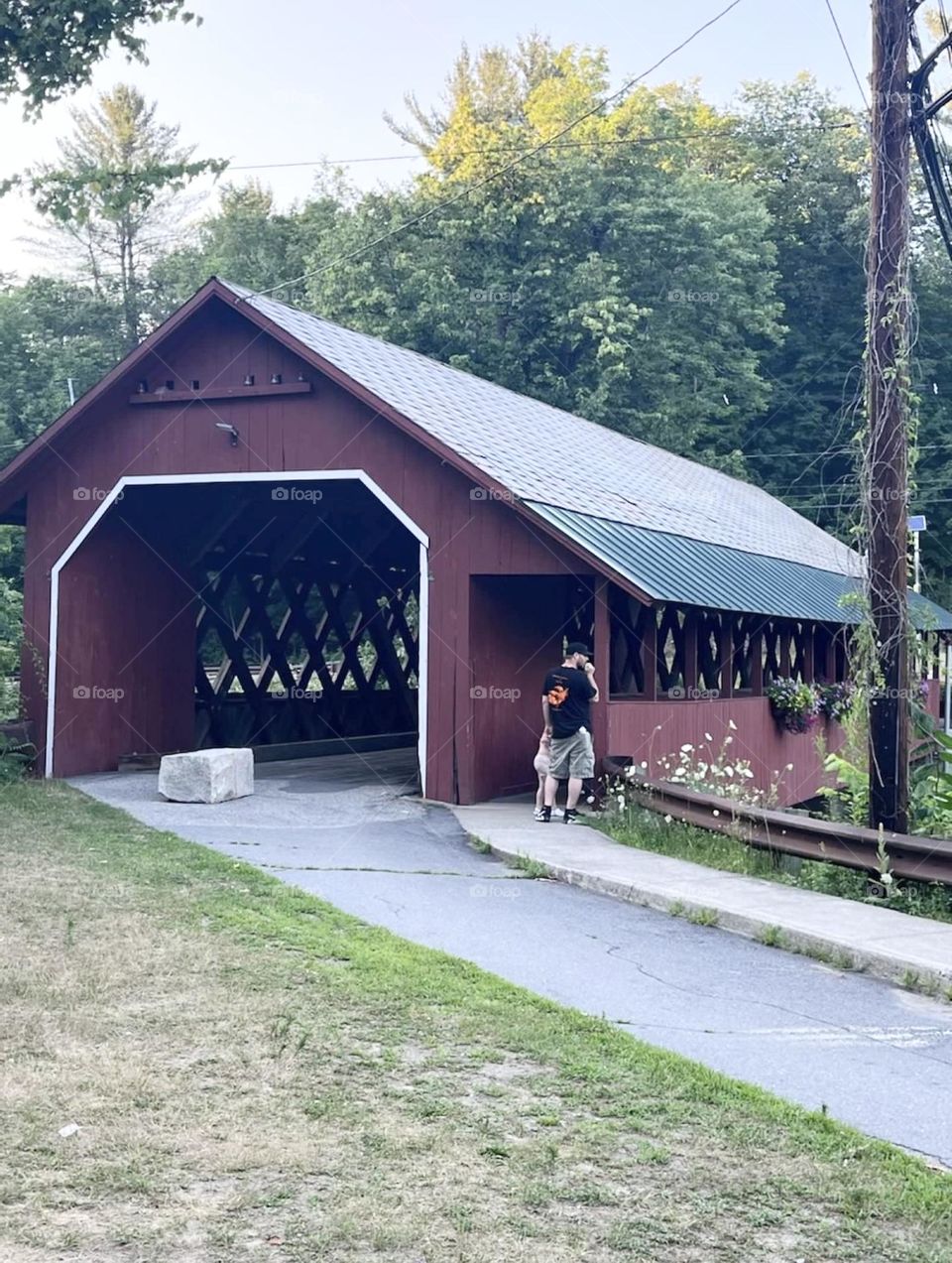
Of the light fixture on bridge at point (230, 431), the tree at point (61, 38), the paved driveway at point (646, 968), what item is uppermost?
the tree at point (61, 38)

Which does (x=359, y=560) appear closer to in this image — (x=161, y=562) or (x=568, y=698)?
(x=161, y=562)

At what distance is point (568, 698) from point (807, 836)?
9.16 ft

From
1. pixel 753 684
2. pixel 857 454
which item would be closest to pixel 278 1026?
pixel 857 454

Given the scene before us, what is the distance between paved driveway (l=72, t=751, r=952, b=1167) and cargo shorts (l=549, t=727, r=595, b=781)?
723 mm

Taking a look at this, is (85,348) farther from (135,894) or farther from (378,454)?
(135,894)

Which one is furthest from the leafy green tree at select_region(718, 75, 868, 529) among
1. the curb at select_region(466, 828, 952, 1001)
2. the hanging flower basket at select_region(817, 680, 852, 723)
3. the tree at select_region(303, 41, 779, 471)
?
the curb at select_region(466, 828, 952, 1001)

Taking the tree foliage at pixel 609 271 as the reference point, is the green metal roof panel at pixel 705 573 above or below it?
below

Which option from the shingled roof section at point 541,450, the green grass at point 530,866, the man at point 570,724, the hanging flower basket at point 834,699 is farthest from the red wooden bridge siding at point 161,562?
the hanging flower basket at point 834,699

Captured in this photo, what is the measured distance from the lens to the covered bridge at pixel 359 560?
1334cm

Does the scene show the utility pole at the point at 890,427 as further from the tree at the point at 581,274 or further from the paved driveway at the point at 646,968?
the tree at the point at 581,274

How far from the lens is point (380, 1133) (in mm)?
4254

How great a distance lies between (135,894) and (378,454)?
22.2 feet

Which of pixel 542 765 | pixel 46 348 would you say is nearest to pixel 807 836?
pixel 542 765

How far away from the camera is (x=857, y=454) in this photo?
31.8 feet
